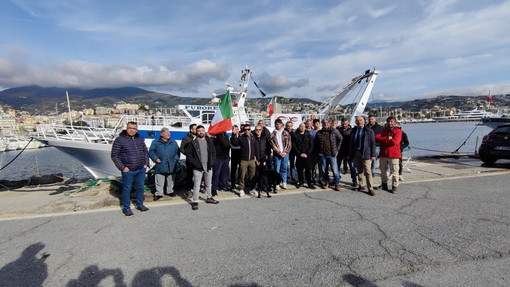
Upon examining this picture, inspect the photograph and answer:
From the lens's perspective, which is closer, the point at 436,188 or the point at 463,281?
the point at 463,281

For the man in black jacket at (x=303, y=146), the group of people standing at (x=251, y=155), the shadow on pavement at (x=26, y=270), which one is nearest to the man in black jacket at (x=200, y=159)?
the group of people standing at (x=251, y=155)

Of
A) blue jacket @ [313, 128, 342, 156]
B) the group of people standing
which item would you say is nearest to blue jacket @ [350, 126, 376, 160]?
the group of people standing

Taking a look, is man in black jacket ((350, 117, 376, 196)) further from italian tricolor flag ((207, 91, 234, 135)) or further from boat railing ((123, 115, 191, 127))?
boat railing ((123, 115, 191, 127))

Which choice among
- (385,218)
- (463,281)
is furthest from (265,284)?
(385,218)

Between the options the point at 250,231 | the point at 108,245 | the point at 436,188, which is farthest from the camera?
the point at 436,188

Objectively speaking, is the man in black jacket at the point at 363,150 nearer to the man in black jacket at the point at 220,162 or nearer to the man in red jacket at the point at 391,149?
the man in red jacket at the point at 391,149

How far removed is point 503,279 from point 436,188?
4.42 metres

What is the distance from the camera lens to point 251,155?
6.53 meters

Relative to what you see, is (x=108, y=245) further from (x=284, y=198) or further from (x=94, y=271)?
(x=284, y=198)

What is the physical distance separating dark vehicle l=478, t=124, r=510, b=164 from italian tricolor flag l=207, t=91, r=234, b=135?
9818 mm

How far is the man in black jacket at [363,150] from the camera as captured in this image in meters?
6.36

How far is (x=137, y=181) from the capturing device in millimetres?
5406

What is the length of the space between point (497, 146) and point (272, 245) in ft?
34.3

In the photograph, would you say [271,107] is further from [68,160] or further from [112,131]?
[68,160]
